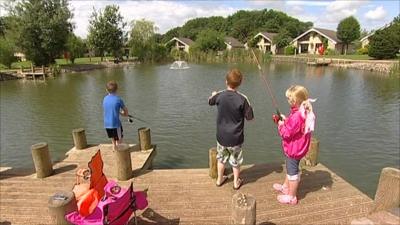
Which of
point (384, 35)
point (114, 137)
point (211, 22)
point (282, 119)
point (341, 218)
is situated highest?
point (211, 22)

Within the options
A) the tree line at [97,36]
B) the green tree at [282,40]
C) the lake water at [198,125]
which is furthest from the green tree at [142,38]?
the lake water at [198,125]

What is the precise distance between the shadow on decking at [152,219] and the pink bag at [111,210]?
0.65m

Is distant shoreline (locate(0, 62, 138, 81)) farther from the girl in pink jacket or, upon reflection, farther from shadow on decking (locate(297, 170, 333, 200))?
the girl in pink jacket

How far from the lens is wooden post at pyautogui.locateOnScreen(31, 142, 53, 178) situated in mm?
5969

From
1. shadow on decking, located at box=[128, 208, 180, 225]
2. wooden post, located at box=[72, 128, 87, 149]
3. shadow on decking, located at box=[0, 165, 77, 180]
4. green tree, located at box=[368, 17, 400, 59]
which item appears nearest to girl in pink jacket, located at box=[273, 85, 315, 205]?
shadow on decking, located at box=[128, 208, 180, 225]

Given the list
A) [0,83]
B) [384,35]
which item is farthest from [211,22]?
[0,83]

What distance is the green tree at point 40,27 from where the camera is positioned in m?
36.4

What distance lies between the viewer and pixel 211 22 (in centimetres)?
10869

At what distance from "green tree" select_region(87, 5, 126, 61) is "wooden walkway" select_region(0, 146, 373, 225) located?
48169mm

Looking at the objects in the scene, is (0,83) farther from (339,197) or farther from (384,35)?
(384,35)

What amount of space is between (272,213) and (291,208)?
0.32m

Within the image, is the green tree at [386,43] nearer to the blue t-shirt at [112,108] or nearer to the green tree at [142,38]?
the green tree at [142,38]

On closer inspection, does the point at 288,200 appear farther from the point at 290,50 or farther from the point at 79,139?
A: the point at 290,50

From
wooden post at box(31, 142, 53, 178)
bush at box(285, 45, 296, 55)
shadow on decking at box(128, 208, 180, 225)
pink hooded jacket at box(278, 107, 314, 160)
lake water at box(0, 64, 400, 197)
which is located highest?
bush at box(285, 45, 296, 55)
